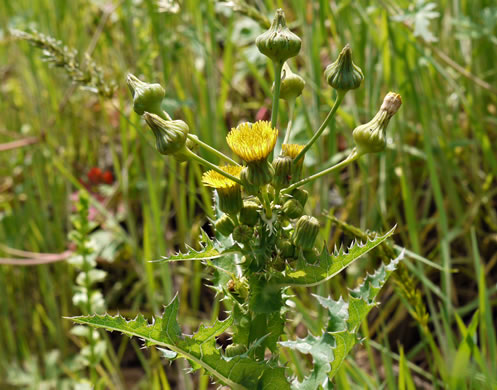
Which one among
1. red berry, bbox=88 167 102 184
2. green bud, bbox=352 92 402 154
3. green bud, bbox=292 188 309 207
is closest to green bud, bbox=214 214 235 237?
green bud, bbox=292 188 309 207

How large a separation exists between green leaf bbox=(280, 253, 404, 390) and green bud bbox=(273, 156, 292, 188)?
0.67 ft

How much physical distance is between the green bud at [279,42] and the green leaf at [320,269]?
308 mm

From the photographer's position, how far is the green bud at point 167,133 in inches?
33.4

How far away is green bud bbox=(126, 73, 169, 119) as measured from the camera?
35.3 inches

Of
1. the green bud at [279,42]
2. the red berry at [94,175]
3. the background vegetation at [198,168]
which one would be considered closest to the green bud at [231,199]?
the green bud at [279,42]

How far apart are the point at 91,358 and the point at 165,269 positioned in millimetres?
341

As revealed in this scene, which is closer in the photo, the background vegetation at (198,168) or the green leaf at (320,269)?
the green leaf at (320,269)

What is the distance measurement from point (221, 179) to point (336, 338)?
0.32 m

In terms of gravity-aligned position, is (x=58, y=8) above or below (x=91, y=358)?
above

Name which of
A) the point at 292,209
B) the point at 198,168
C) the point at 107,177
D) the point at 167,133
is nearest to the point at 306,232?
the point at 292,209

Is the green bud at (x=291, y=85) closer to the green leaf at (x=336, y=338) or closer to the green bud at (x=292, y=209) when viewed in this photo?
the green bud at (x=292, y=209)

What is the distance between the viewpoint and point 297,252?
0.90 m

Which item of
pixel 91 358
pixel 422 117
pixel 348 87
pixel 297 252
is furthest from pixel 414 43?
pixel 91 358

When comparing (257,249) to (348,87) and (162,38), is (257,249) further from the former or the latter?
(162,38)
